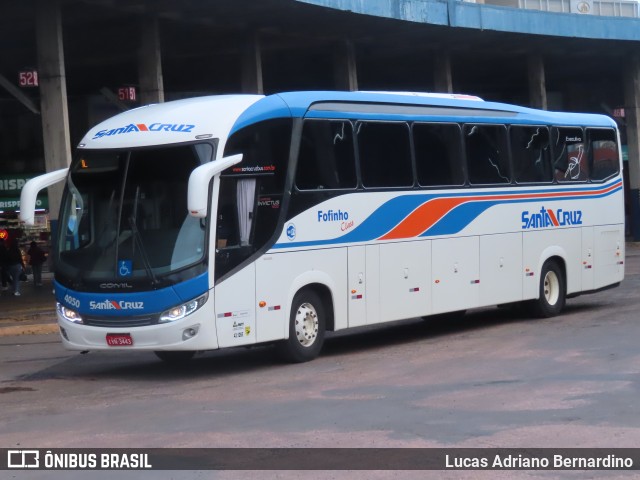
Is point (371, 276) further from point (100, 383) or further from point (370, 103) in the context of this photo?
point (100, 383)

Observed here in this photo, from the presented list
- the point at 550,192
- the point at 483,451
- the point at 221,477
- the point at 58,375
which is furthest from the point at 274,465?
the point at 550,192

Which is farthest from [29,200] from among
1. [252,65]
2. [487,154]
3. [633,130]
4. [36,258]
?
[633,130]

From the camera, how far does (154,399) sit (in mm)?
12148

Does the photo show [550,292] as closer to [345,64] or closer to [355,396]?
[355,396]

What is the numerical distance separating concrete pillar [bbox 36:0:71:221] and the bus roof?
13.2 metres

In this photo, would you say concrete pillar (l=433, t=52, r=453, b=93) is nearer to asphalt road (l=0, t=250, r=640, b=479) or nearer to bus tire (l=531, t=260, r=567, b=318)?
bus tire (l=531, t=260, r=567, b=318)

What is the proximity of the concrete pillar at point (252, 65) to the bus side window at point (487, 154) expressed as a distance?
15794mm

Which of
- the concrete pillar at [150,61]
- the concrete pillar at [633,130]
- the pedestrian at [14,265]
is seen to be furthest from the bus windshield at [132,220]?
the concrete pillar at [633,130]

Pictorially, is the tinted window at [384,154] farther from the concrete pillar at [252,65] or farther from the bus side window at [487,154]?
the concrete pillar at [252,65]

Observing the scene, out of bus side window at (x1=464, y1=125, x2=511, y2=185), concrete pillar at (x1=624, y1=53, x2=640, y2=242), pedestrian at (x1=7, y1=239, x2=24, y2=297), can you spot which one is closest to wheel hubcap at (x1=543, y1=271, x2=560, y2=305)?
bus side window at (x1=464, y1=125, x2=511, y2=185)

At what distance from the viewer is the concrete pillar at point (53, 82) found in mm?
27672

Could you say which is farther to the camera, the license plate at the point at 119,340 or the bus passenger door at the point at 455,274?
the bus passenger door at the point at 455,274

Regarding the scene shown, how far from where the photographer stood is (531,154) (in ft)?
64.8

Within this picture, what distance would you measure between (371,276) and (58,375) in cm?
466
